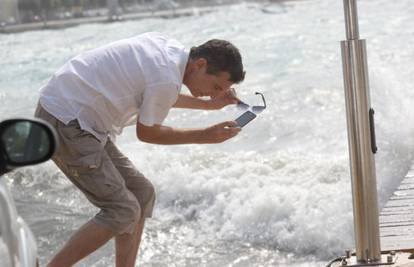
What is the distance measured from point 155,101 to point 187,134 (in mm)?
217

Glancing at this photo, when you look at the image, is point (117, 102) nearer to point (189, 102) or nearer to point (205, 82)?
point (205, 82)

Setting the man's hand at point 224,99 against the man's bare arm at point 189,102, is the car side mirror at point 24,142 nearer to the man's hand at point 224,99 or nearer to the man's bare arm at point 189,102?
the man's hand at point 224,99

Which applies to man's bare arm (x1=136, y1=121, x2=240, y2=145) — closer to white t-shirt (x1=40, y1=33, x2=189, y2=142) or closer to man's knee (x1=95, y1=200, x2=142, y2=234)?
white t-shirt (x1=40, y1=33, x2=189, y2=142)

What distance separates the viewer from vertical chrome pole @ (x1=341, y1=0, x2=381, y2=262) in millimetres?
3938

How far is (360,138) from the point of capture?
400 centimetres

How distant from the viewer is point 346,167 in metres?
8.58

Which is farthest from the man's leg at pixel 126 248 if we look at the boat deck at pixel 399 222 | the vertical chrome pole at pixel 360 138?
the boat deck at pixel 399 222

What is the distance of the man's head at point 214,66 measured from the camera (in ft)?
12.9

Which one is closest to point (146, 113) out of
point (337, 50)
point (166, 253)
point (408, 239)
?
point (408, 239)

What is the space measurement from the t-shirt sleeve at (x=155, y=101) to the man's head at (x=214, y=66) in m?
0.16

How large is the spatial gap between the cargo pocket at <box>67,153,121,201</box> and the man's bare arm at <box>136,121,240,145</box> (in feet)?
0.84

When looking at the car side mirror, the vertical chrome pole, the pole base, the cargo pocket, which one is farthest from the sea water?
the car side mirror

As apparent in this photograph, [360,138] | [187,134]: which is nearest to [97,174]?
[187,134]

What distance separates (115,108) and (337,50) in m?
17.8
